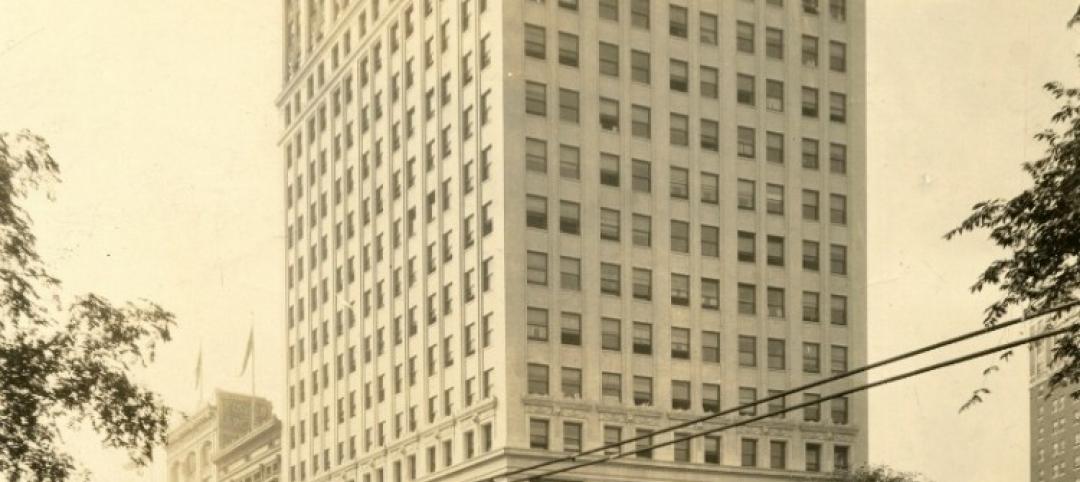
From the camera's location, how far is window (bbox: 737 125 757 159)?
77938 millimetres

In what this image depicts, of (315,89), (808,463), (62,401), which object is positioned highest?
(315,89)

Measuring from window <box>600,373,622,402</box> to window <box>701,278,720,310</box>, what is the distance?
6.27 meters

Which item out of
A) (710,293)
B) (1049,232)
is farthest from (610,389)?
(1049,232)

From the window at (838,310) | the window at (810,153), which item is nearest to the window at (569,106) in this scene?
the window at (810,153)

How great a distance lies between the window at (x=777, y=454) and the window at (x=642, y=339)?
8.35m

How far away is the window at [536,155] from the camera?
72.7m

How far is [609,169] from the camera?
245ft

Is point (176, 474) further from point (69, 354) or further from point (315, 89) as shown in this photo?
point (69, 354)

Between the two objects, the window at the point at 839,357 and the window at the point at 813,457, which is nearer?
the window at the point at 813,457

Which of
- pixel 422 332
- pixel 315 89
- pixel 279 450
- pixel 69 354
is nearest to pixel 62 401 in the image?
pixel 69 354

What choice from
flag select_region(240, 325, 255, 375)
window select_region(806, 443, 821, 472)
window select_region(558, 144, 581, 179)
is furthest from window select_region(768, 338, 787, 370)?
flag select_region(240, 325, 255, 375)

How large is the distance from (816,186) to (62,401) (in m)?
61.3

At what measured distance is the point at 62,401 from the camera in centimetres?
2247

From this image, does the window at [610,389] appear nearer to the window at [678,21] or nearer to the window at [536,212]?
the window at [536,212]
